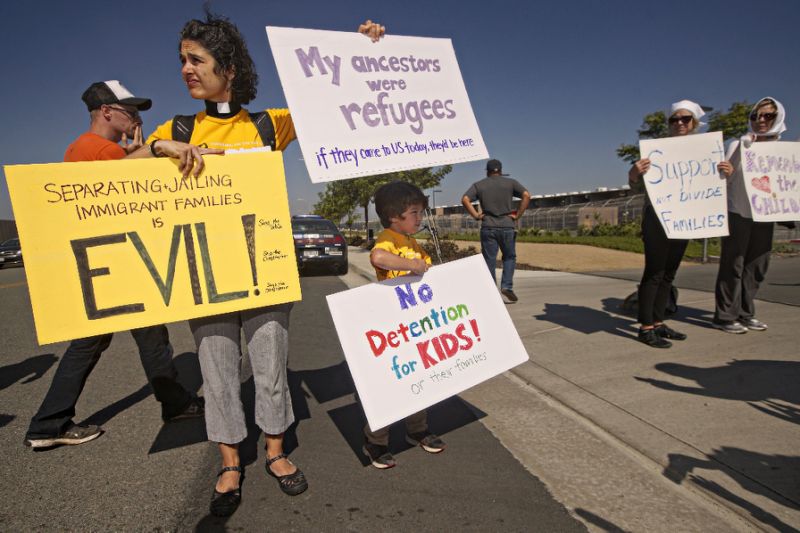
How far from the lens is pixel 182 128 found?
7.34ft

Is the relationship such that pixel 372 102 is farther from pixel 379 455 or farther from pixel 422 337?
pixel 379 455

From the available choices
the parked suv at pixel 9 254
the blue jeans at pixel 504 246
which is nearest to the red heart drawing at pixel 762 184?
the blue jeans at pixel 504 246

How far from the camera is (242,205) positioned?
2.18 m

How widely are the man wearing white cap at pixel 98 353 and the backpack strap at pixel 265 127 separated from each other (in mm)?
626

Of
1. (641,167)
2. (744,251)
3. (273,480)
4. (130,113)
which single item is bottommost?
(273,480)

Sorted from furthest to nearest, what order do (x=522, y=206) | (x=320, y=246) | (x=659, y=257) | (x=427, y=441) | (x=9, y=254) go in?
(x=9, y=254)
(x=320, y=246)
(x=522, y=206)
(x=659, y=257)
(x=427, y=441)

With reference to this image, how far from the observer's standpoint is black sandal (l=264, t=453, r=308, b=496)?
7.39 ft

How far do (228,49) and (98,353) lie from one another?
196 centimetres

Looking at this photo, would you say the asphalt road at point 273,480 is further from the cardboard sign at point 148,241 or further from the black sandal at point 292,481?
the cardboard sign at point 148,241

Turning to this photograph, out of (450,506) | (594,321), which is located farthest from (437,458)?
(594,321)

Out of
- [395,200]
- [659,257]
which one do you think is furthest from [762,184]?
[395,200]

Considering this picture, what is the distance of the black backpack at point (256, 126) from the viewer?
2.23m

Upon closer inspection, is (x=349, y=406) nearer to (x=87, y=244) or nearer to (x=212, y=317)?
(x=212, y=317)

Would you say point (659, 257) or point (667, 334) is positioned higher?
point (659, 257)
